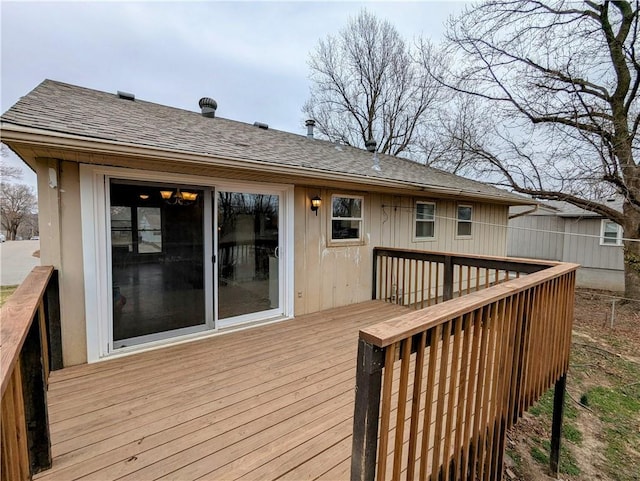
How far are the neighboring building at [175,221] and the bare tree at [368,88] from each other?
10.3m

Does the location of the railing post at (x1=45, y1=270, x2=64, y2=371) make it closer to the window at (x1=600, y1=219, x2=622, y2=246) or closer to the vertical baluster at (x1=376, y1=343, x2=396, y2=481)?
the vertical baluster at (x1=376, y1=343, x2=396, y2=481)

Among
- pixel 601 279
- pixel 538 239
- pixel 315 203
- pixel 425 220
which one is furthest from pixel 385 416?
pixel 538 239

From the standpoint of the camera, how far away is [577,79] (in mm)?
7586

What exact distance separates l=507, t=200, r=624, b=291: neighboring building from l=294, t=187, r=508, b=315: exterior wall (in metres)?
5.47

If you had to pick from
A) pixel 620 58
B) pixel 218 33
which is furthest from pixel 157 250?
pixel 620 58

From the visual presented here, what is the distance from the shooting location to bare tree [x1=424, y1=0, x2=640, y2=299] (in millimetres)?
7375

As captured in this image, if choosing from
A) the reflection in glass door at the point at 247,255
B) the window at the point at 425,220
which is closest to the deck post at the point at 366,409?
the reflection in glass door at the point at 247,255

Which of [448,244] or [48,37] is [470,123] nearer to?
[448,244]

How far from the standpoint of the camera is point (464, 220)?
Result: 7.48 metres

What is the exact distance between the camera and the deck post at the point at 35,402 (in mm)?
1704

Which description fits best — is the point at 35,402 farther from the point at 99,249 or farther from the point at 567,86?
the point at 567,86

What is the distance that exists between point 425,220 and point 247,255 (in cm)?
422

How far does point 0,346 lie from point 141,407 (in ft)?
4.96

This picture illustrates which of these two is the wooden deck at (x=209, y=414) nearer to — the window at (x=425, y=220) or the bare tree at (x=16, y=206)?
the window at (x=425, y=220)
